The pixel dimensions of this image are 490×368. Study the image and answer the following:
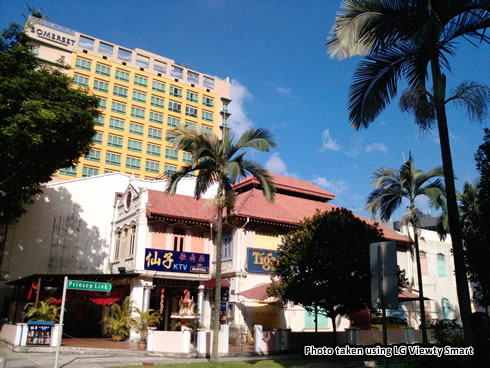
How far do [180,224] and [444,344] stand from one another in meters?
21.5

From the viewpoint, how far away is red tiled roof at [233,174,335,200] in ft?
102

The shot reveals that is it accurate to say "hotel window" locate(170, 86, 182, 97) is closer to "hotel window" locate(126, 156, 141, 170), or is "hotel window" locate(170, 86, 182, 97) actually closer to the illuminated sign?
"hotel window" locate(126, 156, 141, 170)

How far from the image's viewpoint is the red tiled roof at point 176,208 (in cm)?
2602

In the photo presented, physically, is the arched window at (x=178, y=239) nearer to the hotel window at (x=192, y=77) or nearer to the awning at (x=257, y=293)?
the awning at (x=257, y=293)

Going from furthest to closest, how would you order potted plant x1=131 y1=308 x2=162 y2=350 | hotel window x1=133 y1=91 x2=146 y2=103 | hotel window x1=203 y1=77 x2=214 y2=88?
hotel window x1=203 y1=77 x2=214 y2=88 → hotel window x1=133 y1=91 x2=146 y2=103 → potted plant x1=131 y1=308 x2=162 y2=350

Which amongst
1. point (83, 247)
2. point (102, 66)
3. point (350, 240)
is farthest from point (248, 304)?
point (102, 66)

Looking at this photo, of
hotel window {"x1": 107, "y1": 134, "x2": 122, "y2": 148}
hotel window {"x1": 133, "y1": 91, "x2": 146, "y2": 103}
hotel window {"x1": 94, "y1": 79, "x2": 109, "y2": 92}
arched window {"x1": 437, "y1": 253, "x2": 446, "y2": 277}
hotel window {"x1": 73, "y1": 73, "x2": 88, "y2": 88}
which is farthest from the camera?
hotel window {"x1": 133, "y1": 91, "x2": 146, "y2": 103}

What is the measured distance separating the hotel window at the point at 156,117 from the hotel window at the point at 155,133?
3.83 feet

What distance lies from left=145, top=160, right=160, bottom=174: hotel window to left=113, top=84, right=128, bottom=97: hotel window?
31.3 feet

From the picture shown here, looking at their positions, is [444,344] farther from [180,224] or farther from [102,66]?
[102,66]

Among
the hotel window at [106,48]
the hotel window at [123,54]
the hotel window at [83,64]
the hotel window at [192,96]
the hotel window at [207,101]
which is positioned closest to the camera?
the hotel window at [83,64]

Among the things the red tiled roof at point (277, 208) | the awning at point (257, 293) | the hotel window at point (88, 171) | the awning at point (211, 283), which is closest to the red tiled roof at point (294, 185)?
the red tiled roof at point (277, 208)

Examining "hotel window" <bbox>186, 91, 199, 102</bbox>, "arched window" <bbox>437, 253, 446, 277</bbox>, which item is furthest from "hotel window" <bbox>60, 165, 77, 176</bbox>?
"arched window" <bbox>437, 253, 446, 277</bbox>

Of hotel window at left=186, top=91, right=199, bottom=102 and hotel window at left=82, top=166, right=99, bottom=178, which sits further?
hotel window at left=186, top=91, right=199, bottom=102
